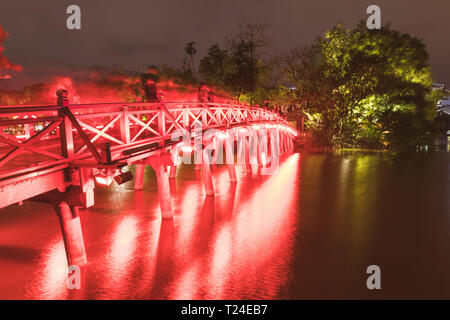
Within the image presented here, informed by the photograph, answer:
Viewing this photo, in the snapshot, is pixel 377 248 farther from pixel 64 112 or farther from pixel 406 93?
pixel 406 93

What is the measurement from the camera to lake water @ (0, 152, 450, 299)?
8023 millimetres

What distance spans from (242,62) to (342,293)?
43.5m

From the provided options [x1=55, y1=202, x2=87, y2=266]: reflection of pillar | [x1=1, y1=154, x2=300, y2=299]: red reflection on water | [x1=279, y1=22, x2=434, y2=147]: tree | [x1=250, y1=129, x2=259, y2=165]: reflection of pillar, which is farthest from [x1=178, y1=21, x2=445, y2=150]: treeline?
[x1=55, y1=202, x2=87, y2=266]: reflection of pillar

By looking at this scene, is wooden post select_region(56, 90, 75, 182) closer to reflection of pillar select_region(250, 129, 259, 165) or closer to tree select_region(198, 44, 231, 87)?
reflection of pillar select_region(250, 129, 259, 165)

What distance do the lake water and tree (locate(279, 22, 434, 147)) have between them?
19.5 meters

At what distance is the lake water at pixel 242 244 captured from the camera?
802 centimetres

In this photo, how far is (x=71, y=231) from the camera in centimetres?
766

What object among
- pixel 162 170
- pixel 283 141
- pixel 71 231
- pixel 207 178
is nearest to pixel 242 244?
pixel 162 170

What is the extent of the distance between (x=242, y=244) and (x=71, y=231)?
5.17m

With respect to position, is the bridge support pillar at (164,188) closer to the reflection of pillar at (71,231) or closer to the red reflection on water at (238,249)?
the red reflection on water at (238,249)

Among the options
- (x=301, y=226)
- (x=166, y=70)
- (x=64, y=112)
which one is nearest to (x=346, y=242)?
(x=301, y=226)

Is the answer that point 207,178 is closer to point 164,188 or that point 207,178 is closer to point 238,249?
point 164,188
